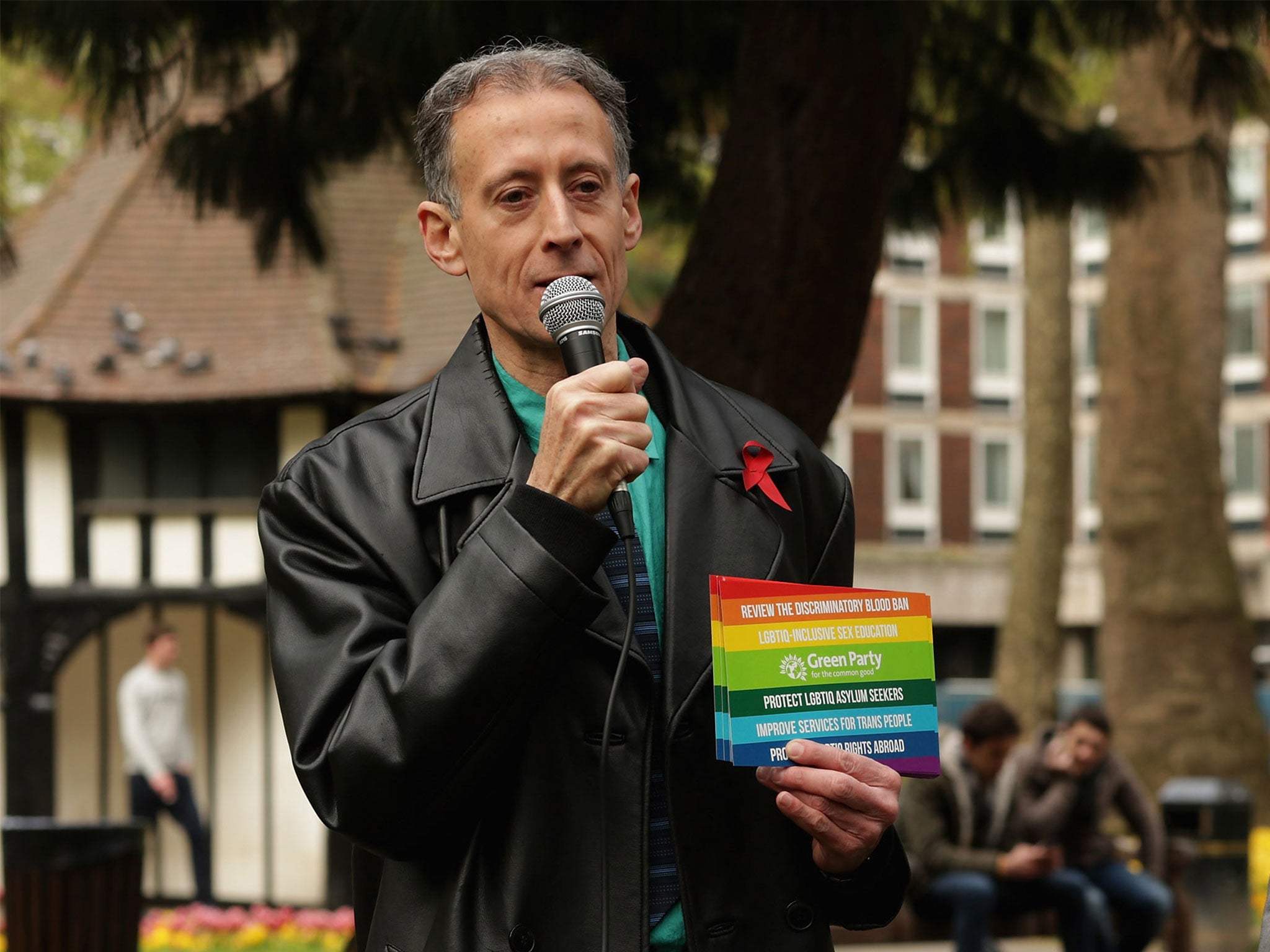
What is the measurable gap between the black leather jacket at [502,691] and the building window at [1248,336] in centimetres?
3617

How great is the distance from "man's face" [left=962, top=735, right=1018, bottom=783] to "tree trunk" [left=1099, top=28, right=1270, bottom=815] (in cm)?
545

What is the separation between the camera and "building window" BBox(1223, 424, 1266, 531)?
1431 inches

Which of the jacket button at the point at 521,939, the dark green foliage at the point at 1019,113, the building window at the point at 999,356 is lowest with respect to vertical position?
the jacket button at the point at 521,939

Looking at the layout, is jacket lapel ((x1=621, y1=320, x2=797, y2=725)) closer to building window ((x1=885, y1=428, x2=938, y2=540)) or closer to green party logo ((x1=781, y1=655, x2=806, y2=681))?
green party logo ((x1=781, y1=655, x2=806, y2=681))

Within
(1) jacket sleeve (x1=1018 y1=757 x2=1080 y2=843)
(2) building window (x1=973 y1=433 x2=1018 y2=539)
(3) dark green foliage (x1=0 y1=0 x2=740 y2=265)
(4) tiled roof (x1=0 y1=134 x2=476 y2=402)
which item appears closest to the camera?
(3) dark green foliage (x1=0 y1=0 x2=740 y2=265)

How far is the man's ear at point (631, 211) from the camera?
239 cm

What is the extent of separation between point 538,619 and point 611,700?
0.15m

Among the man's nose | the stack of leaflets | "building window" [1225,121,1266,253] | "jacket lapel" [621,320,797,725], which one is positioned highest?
"building window" [1225,121,1266,253]

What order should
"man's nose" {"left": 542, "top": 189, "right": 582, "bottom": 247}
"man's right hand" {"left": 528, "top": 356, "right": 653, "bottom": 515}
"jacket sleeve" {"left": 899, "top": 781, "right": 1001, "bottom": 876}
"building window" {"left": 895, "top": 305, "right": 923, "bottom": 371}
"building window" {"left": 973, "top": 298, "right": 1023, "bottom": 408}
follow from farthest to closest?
"building window" {"left": 973, "top": 298, "right": 1023, "bottom": 408}, "building window" {"left": 895, "top": 305, "right": 923, "bottom": 371}, "jacket sleeve" {"left": 899, "top": 781, "right": 1001, "bottom": 876}, "man's nose" {"left": 542, "top": 189, "right": 582, "bottom": 247}, "man's right hand" {"left": 528, "top": 356, "right": 653, "bottom": 515}

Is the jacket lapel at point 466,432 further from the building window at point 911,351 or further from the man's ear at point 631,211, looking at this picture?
the building window at point 911,351

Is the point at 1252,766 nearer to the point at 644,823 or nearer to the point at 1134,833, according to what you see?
the point at 1134,833

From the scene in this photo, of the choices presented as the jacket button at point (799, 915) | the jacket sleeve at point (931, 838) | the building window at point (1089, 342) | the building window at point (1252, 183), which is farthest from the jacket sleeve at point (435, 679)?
the building window at point (1089, 342)

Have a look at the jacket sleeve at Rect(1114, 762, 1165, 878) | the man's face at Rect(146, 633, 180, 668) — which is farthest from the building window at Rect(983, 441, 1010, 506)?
the jacket sleeve at Rect(1114, 762, 1165, 878)

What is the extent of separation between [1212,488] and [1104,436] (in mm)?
920
